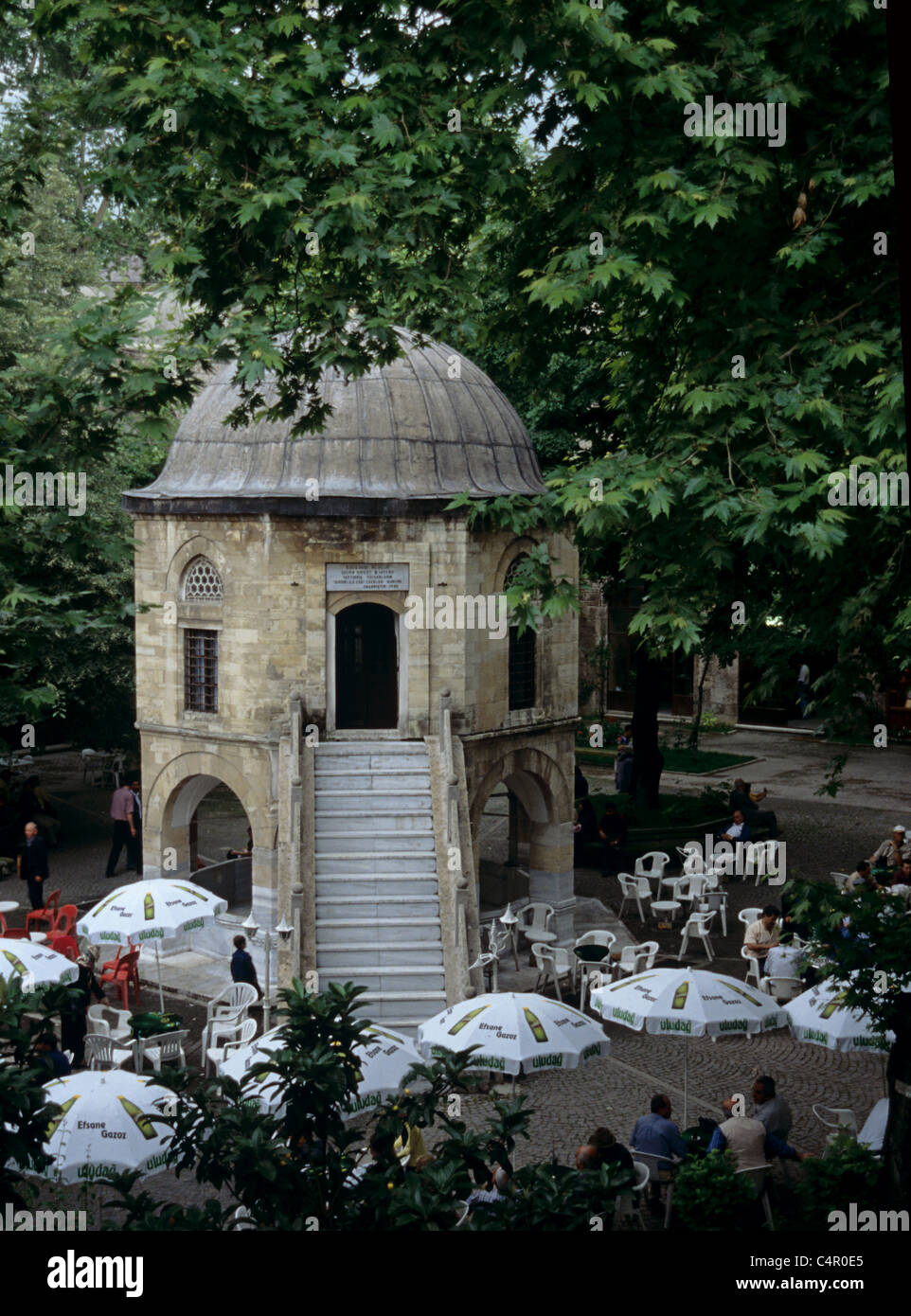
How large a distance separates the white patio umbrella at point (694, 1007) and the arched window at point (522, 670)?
9232mm

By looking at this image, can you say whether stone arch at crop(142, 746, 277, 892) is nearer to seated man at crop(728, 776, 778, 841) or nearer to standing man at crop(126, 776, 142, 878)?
standing man at crop(126, 776, 142, 878)

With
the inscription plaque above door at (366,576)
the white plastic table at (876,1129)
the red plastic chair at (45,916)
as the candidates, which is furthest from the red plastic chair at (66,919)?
the white plastic table at (876,1129)

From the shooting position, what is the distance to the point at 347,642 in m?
27.3

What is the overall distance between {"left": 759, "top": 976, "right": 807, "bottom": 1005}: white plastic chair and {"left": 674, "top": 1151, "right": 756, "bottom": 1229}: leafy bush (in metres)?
7.57

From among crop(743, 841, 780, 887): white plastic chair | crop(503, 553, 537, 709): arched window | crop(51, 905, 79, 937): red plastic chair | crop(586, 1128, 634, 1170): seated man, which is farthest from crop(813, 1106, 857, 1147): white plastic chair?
crop(51, 905, 79, 937): red plastic chair

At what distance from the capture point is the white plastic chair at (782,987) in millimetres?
18594

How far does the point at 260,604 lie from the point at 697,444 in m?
11.5

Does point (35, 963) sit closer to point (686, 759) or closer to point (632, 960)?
point (632, 960)

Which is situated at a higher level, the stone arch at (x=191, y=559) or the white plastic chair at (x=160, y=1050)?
the stone arch at (x=191, y=559)

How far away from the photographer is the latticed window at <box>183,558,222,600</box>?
881 inches

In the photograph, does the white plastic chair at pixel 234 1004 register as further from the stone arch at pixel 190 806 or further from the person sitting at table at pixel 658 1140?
the person sitting at table at pixel 658 1140

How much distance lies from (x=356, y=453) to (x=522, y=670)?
16.1 ft

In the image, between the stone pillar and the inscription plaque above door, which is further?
the stone pillar
